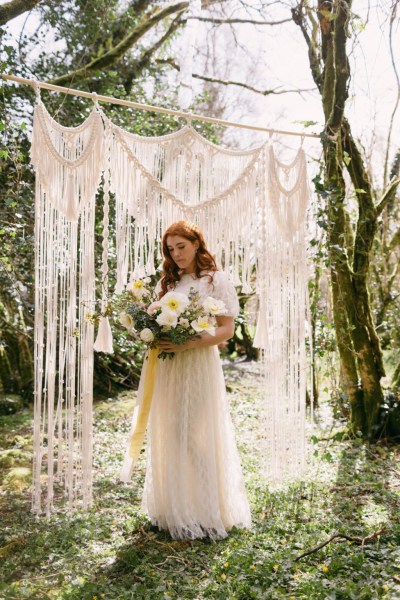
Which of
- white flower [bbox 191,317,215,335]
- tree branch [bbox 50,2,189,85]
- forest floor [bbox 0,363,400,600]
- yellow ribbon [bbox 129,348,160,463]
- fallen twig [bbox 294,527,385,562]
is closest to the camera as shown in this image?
forest floor [bbox 0,363,400,600]

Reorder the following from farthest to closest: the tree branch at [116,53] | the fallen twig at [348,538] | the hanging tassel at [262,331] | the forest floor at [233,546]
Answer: the tree branch at [116,53], the hanging tassel at [262,331], the fallen twig at [348,538], the forest floor at [233,546]

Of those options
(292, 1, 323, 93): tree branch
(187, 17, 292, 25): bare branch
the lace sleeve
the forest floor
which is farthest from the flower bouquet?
(187, 17, 292, 25): bare branch

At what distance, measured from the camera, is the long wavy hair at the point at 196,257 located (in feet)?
8.59

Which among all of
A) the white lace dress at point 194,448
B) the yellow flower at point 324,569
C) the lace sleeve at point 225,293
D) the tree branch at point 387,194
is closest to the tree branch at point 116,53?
the tree branch at point 387,194

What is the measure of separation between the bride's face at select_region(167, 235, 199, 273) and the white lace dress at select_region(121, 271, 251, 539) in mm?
105

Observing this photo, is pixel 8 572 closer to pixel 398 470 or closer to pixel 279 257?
pixel 279 257

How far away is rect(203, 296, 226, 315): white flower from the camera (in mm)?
2416

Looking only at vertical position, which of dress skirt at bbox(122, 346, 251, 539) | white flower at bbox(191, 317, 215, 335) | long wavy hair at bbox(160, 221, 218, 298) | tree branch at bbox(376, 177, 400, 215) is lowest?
dress skirt at bbox(122, 346, 251, 539)

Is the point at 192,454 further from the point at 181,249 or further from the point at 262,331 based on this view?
the point at 181,249

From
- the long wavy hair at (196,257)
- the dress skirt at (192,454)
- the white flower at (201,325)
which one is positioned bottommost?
the dress skirt at (192,454)

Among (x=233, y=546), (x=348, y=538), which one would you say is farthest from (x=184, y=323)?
(x=348, y=538)

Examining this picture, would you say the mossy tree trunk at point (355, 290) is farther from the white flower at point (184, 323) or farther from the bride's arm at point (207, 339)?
the white flower at point (184, 323)

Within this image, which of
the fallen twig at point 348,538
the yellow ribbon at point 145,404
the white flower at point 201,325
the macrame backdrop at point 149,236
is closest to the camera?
the fallen twig at point 348,538

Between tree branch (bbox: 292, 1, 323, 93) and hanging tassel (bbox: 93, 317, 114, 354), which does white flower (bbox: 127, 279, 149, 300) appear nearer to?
hanging tassel (bbox: 93, 317, 114, 354)
